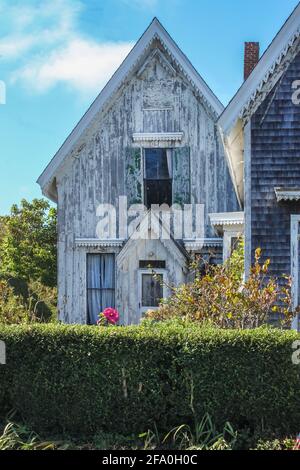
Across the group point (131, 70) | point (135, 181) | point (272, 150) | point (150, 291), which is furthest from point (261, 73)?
point (150, 291)

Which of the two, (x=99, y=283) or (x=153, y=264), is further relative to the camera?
(x=99, y=283)

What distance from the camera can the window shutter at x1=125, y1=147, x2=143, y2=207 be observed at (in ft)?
53.2

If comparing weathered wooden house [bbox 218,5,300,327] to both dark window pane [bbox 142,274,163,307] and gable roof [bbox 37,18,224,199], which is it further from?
dark window pane [bbox 142,274,163,307]

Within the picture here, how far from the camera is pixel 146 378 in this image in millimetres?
7898

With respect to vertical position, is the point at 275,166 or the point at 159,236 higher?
the point at 275,166

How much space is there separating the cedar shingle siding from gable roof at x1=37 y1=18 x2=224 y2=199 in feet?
13.5

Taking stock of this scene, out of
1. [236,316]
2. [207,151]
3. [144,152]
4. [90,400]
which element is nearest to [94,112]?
[144,152]

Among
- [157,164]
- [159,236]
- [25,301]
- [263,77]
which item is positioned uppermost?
[263,77]

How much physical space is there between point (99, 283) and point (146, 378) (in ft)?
28.4

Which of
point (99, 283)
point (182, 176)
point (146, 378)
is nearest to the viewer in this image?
point (146, 378)

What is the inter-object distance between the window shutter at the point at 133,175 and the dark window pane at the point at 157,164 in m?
0.22

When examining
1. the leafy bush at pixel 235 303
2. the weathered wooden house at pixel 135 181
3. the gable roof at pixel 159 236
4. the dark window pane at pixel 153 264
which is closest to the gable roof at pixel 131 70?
the weathered wooden house at pixel 135 181

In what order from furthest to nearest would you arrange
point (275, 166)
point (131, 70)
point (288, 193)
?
point (131, 70), point (275, 166), point (288, 193)

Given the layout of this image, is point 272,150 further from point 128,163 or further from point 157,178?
point 128,163
